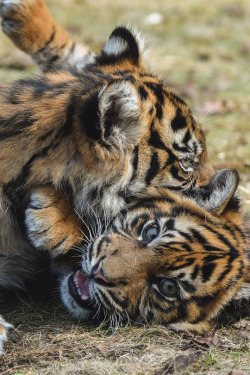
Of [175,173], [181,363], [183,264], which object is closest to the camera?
[181,363]

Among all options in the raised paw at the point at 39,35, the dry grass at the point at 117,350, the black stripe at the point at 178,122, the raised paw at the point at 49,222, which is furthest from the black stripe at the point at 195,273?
the raised paw at the point at 39,35

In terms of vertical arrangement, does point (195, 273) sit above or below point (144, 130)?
below

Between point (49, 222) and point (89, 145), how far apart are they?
0.50 m

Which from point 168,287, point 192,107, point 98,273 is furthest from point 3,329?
point 192,107

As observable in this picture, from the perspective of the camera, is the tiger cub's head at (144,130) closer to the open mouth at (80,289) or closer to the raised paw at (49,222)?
the raised paw at (49,222)

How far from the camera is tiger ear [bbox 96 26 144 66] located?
385 centimetres

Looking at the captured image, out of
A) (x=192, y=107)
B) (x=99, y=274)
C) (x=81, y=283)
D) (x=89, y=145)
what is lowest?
(x=81, y=283)

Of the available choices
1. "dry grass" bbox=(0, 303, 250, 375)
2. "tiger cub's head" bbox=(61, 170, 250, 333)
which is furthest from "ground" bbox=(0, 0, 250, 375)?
"tiger cub's head" bbox=(61, 170, 250, 333)

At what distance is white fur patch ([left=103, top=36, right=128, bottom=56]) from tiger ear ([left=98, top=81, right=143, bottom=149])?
0.80 meters

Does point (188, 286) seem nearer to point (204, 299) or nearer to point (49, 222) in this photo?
point (204, 299)

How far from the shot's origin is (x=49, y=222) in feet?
10.5

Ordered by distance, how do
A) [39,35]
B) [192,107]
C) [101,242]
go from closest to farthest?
[101,242] < [39,35] < [192,107]

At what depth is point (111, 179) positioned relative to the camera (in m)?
3.23

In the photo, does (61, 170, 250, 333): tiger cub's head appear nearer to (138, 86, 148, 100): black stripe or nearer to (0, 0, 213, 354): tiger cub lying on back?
(0, 0, 213, 354): tiger cub lying on back
